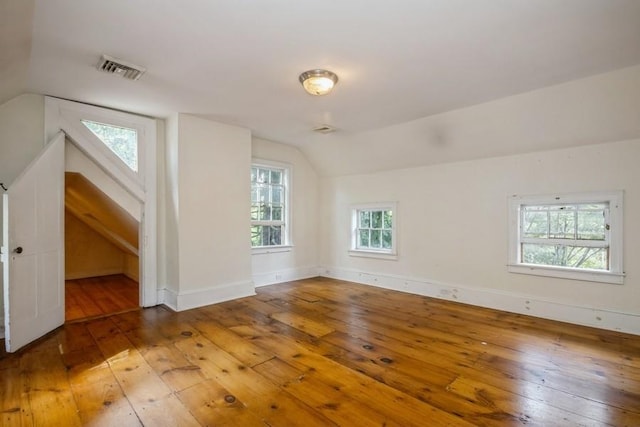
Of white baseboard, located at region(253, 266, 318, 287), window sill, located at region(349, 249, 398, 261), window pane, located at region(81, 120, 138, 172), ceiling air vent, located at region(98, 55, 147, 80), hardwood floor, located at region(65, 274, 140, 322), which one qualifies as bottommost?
hardwood floor, located at region(65, 274, 140, 322)

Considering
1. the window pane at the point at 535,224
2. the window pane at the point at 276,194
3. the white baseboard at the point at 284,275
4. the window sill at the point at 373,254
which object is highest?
the window pane at the point at 276,194

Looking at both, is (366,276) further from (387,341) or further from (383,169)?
(387,341)

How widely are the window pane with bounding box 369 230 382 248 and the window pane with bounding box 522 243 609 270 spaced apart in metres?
2.10

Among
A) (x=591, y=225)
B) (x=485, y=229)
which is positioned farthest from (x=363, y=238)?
(x=591, y=225)

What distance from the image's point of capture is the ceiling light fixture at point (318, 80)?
2615 mm

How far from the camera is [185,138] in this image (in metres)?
3.78

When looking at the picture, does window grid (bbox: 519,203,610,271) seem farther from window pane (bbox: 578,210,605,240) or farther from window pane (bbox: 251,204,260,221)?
window pane (bbox: 251,204,260,221)

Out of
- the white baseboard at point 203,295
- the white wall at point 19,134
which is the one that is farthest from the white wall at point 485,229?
the white wall at point 19,134

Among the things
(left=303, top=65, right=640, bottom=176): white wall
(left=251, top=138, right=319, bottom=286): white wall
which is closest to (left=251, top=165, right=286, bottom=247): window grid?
(left=251, top=138, right=319, bottom=286): white wall

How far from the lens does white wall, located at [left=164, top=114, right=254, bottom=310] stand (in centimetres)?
377

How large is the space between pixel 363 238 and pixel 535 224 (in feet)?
8.41

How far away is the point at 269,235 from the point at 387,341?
2952 millimetres

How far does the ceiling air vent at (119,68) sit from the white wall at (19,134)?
1.23 metres

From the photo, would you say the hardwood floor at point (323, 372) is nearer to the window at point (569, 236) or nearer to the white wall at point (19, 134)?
the window at point (569, 236)
